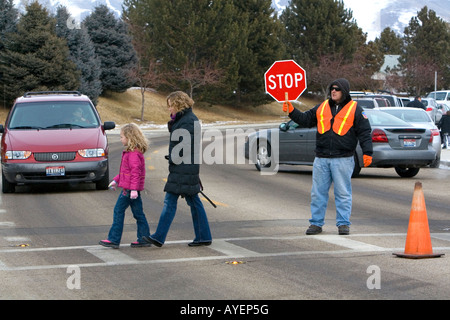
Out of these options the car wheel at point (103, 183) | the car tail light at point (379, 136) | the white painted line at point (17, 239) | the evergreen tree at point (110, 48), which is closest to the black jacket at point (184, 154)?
the white painted line at point (17, 239)

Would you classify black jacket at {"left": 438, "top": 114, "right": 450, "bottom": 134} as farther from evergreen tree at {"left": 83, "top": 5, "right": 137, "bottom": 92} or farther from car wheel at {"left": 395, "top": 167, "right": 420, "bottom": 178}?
evergreen tree at {"left": 83, "top": 5, "right": 137, "bottom": 92}

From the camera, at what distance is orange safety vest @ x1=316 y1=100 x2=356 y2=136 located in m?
10.7

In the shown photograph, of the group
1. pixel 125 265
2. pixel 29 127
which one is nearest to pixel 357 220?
pixel 125 265

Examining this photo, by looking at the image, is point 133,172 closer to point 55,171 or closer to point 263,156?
point 55,171

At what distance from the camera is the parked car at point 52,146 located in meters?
15.6

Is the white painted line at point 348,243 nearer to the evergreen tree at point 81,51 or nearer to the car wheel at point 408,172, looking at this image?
the car wheel at point 408,172

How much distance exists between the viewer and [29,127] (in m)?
16.4

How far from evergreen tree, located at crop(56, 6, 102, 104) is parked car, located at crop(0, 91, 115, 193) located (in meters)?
35.4

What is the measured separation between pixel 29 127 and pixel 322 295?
10.6 metres

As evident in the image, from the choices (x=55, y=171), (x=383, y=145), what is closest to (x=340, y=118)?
(x=55, y=171)

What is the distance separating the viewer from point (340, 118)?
35.1 ft

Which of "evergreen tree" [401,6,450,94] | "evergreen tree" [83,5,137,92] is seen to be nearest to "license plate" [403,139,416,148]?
"evergreen tree" [83,5,137,92]

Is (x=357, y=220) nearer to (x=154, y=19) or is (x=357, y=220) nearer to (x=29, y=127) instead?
(x=29, y=127)

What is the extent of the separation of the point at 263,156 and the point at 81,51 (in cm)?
3432
